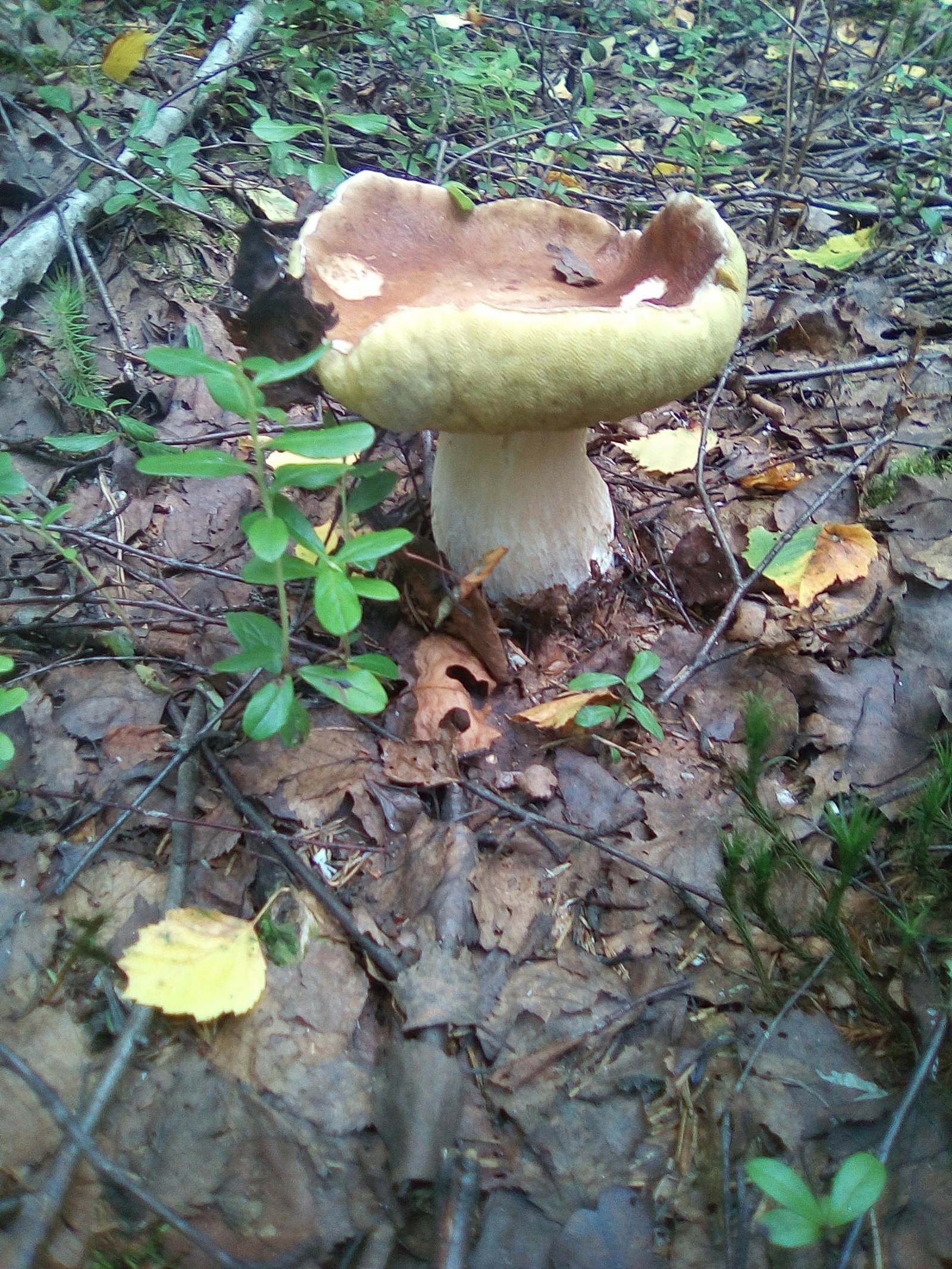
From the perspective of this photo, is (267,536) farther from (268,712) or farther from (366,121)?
(366,121)

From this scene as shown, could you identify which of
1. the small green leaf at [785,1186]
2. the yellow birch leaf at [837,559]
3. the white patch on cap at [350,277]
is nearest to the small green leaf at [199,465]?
the white patch on cap at [350,277]

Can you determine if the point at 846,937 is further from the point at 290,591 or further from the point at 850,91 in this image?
the point at 850,91

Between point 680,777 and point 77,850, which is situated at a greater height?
point 77,850

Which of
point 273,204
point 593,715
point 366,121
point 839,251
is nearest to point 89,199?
point 273,204

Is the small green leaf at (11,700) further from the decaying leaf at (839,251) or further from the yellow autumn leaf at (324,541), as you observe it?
the decaying leaf at (839,251)

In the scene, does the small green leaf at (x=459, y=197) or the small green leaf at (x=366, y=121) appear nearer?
the small green leaf at (x=459, y=197)

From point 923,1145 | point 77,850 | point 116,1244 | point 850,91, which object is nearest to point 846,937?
point 923,1145

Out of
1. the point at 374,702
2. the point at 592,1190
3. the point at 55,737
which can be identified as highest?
the point at 374,702
